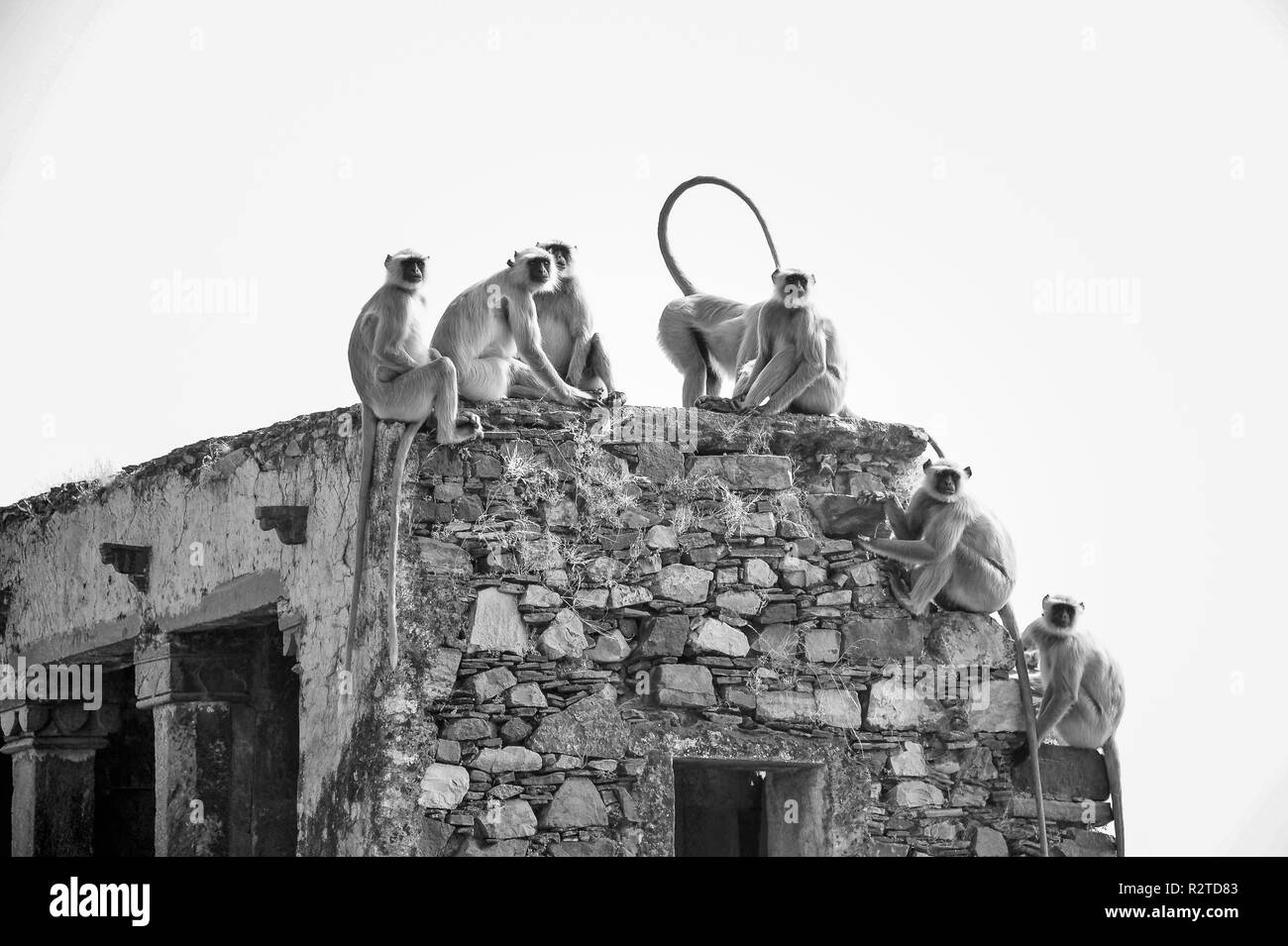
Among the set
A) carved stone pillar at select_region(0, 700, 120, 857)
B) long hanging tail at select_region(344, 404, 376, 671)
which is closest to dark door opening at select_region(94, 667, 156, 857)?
carved stone pillar at select_region(0, 700, 120, 857)

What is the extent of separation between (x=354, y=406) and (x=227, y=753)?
296 cm

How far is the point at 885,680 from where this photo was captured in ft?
36.8

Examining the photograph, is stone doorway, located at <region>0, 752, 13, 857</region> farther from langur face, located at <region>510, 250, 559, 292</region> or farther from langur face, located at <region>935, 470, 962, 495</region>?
langur face, located at <region>935, 470, 962, 495</region>

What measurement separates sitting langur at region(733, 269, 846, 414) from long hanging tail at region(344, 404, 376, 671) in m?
2.37

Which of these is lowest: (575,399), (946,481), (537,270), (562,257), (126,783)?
(126,783)

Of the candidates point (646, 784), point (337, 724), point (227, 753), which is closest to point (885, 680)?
point (646, 784)

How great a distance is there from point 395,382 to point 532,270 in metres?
1.41

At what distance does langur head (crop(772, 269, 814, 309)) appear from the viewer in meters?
12.5

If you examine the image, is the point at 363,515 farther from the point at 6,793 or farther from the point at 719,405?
the point at 6,793

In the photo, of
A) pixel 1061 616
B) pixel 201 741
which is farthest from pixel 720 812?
pixel 201 741

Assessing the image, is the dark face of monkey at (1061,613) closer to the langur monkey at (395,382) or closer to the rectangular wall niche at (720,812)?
the rectangular wall niche at (720,812)

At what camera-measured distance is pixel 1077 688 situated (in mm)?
11914

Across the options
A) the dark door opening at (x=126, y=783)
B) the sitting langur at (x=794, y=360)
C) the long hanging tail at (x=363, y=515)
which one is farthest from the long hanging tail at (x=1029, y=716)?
the dark door opening at (x=126, y=783)

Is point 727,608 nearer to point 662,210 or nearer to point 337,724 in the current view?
point 337,724
